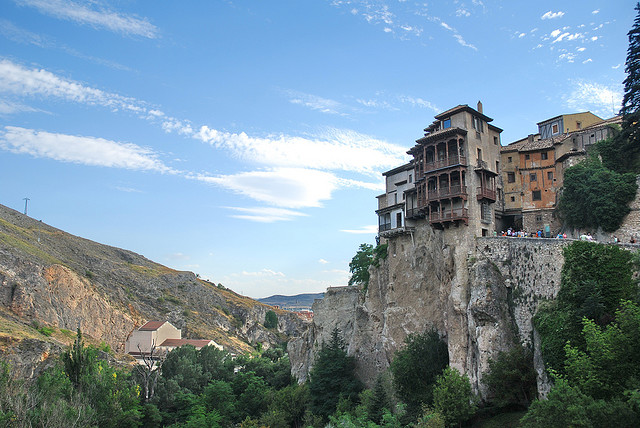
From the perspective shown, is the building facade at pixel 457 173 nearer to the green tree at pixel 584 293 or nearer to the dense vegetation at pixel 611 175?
the dense vegetation at pixel 611 175

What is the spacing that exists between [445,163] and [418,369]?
1649 centimetres

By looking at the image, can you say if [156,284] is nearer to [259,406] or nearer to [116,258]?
[116,258]

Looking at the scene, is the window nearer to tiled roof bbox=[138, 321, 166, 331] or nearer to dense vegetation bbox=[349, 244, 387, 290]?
dense vegetation bbox=[349, 244, 387, 290]

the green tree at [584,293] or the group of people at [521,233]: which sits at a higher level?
the group of people at [521,233]

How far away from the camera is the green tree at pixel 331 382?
47938 mm

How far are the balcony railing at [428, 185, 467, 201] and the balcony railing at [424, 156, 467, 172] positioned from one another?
75.2 inches

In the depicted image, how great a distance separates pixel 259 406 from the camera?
5803cm

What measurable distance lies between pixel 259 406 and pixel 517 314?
33.6m

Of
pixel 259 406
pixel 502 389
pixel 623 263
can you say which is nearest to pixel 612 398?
pixel 623 263

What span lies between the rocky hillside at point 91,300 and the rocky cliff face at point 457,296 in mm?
39208

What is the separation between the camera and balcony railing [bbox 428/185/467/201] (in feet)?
136

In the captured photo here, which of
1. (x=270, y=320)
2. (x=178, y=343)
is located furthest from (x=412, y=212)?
(x=270, y=320)

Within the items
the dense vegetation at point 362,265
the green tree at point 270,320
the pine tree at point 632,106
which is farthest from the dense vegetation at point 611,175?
→ the green tree at point 270,320

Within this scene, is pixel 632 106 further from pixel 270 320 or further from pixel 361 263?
pixel 270 320
